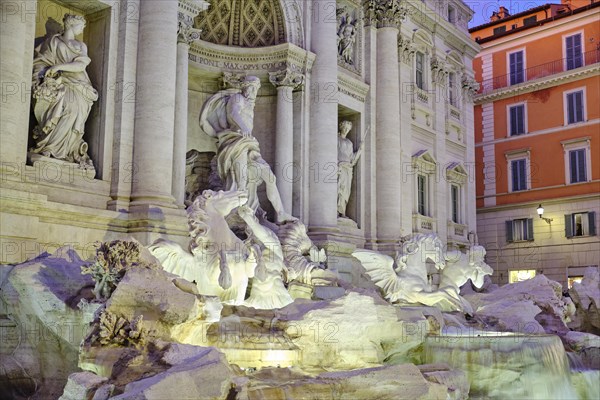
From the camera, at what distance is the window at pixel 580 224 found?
88.8 ft

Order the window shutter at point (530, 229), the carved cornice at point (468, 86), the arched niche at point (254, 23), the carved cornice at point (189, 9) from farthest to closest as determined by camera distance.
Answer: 1. the window shutter at point (530, 229)
2. the carved cornice at point (468, 86)
3. the arched niche at point (254, 23)
4. the carved cornice at point (189, 9)

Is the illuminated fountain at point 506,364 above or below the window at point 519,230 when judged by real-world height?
below

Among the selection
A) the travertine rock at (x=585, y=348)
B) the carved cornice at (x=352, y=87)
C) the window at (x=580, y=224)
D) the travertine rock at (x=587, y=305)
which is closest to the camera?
the travertine rock at (x=585, y=348)

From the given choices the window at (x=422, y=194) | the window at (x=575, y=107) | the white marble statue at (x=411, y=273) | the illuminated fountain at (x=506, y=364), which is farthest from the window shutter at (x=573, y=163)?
the illuminated fountain at (x=506, y=364)

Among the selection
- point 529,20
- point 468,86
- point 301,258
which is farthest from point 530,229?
point 301,258

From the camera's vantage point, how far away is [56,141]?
11953 millimetres

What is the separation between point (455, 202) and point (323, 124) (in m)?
9.38

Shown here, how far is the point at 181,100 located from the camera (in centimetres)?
1398

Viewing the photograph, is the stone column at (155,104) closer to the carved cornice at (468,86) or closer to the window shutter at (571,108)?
the carved cornice at (468,86)

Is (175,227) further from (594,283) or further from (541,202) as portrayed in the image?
(541,202)

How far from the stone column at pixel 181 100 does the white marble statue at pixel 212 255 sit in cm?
246

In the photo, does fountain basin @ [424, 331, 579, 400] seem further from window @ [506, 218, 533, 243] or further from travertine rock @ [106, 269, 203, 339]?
window @ [506, 218, 533, 243]

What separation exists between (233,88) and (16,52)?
6.05m

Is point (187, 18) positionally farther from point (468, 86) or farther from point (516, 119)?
point (516, 119)
